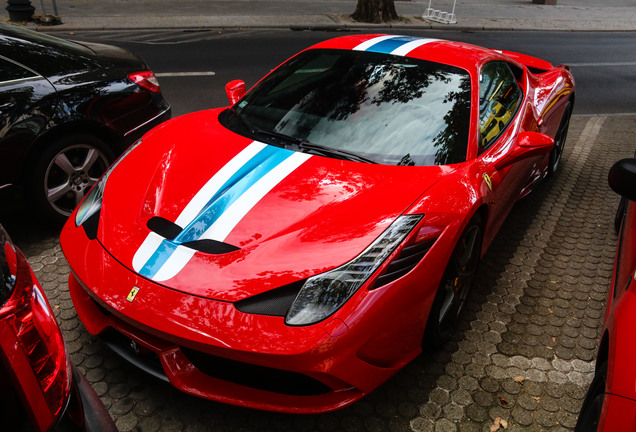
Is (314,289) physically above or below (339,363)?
above

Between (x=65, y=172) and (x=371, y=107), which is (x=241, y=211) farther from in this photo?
(x=65, y=172)

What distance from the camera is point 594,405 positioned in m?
1.97

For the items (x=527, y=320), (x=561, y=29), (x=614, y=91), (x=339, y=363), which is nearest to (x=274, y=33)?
(x=614, y=91)

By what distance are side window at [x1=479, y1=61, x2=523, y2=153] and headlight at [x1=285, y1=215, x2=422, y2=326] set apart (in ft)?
3.93

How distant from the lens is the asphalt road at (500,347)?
103 inches

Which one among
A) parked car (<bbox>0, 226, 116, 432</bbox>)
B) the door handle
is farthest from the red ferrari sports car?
the door handle

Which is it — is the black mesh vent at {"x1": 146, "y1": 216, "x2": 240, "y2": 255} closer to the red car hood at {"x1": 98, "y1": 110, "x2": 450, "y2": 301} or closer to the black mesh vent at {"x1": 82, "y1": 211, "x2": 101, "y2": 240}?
the red car hood at {"x1": 98, "y1": 110, "x2": 450, "y2": 301}

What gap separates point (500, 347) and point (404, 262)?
3.53ft

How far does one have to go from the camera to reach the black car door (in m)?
3.59

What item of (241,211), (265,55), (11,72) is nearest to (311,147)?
(241,211)

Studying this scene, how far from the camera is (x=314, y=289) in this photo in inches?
91.1

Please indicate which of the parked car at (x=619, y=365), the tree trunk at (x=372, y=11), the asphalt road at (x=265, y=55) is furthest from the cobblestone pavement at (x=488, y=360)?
the tree trunk at (x=372, y=11)

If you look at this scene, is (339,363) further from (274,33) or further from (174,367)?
(274,33)

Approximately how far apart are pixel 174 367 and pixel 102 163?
7.60ft
